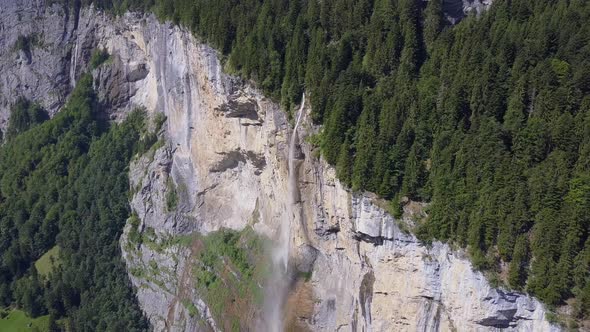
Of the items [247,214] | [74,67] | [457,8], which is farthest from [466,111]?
[74,67]

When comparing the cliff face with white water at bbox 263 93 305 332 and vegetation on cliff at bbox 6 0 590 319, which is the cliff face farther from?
vegetation on cliff at bbox 6 0 590 319

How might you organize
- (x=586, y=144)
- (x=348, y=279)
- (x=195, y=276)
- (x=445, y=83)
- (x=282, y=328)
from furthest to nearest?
1. (x=195, y=276)
2. (x=282, y=328)
3. (x=348, y=279)
4. (x=445, y=83)
5. (x=586, y=144)

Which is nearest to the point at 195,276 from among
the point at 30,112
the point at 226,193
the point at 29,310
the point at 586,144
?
the point at 226,193

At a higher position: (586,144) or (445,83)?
(445,83)

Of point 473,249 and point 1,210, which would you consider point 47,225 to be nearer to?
point 1,210

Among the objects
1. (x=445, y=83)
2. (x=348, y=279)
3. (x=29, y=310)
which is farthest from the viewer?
(x=29, y=310)

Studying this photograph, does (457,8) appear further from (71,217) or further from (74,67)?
(74,67)

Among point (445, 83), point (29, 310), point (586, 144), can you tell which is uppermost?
point (445, 83)
